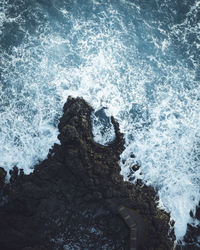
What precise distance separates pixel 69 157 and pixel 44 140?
5.47 metres

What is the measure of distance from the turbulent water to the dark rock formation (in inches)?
122

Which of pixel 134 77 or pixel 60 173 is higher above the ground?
pixel 134 77

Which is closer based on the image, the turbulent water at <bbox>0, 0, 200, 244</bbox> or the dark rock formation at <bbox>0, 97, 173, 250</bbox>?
the dark rock formation at <bbox>0, 97, 173, 250</bbox>

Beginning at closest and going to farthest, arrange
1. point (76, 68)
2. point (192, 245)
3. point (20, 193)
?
point (20, 193) → point (192, 245) → point (76, 68)

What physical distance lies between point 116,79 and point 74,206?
738 inches

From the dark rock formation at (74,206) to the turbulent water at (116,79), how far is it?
3110 millimetres

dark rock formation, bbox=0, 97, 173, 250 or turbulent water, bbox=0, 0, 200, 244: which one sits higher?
turbulent water, bbox=0, 0, 200, 244

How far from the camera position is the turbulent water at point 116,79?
34.3 metres

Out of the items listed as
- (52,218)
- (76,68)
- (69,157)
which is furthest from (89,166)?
(76,68)

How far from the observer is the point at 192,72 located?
125ft

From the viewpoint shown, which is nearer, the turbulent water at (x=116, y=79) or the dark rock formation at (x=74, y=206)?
the dark rock formation at (x=74, y=206)

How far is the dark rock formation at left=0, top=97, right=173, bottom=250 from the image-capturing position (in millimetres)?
30109

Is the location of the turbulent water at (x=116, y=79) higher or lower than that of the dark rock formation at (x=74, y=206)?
higher

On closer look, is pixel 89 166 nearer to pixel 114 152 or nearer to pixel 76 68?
pixel 114 152
